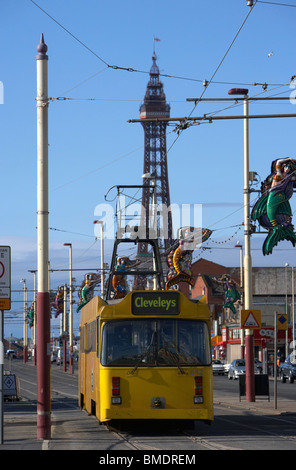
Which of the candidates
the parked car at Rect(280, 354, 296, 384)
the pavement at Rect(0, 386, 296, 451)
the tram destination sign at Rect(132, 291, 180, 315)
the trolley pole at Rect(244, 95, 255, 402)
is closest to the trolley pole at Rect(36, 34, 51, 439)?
the pavement at Rect(0, 386, 296, 451)

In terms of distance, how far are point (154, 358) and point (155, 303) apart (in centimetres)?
111

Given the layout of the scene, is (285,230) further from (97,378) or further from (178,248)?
(97,378)

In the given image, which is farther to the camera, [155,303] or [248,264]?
[248,264]

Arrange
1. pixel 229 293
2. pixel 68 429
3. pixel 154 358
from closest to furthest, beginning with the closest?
pixel 154 358
pixel 68 429
pixel 229 293

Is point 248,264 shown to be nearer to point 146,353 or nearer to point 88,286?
point 146,353

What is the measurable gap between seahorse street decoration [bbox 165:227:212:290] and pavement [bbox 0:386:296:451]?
15968mm

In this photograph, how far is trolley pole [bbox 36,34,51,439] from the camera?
17469 millimetres

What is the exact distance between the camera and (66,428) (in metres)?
21.0

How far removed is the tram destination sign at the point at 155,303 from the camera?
61.3 ft

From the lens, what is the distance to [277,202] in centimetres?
3612

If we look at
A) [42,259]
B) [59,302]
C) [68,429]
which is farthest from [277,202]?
[59,302]

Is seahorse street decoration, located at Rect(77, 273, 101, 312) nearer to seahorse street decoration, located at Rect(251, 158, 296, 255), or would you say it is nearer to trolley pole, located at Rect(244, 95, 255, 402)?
seahorse street decoration, located at Rect(251, 158, 296, 255)

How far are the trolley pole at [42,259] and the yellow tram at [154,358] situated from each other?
4.64 ft
